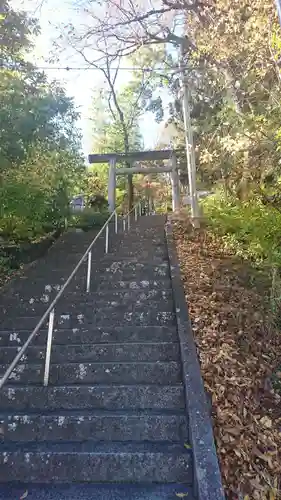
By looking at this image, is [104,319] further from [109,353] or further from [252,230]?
[252,230]

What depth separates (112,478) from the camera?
106 inches

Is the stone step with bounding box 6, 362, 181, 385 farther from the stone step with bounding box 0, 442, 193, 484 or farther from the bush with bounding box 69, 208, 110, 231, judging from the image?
the bush with bounding box 69, 208, 110, 231

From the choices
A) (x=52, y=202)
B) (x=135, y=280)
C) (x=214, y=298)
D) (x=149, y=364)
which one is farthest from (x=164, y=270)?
(x=52, y=202)

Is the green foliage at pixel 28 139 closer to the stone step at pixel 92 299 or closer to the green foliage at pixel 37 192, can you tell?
the green foliage at pixel 37 192

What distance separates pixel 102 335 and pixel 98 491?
1.78 meters

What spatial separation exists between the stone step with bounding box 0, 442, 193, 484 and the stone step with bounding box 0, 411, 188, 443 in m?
0.11


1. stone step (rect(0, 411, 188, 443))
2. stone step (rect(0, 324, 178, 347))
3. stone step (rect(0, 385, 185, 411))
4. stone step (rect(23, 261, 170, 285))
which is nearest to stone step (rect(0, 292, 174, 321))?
stone step (rect(0, 324, 178, 347))

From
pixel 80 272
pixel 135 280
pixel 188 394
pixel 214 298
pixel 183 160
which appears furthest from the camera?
pixel 183 160

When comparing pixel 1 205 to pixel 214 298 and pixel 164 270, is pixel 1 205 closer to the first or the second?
pixel 164 270

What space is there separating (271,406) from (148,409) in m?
1.10

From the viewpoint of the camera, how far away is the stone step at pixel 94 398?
3.23m

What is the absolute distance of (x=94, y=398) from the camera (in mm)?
3287

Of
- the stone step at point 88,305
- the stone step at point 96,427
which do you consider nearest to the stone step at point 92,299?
the stone step at point 88,305

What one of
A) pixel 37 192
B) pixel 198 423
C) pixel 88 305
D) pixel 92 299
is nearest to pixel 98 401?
pixel 198 423
